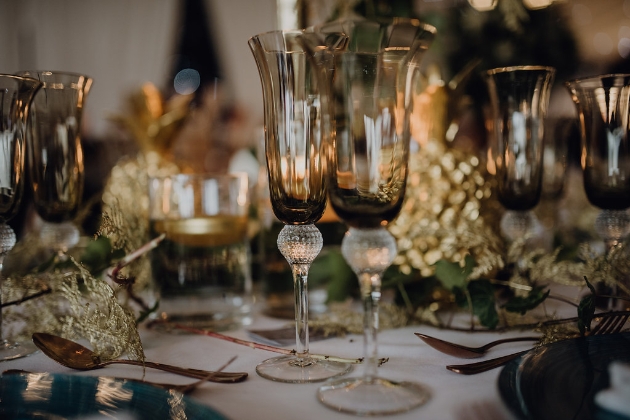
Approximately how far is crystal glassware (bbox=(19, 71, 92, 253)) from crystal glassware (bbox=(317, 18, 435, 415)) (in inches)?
20.8

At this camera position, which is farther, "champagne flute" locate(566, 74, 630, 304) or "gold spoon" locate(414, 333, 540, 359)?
"champagne flute" locate(566, 74, 630, 304)

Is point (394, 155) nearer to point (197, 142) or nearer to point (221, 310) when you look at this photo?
point (221, 310)

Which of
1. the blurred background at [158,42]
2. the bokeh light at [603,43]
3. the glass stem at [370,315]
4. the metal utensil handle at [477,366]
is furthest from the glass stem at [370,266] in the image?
the bokeh light at [603,43]

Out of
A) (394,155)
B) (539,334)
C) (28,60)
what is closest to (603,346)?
(539,334)

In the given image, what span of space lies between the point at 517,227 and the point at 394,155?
482 mm

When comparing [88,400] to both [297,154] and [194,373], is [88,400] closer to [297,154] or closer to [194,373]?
[194,373]

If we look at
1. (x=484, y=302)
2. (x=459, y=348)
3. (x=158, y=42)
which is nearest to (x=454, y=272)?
(x=484, y=302)

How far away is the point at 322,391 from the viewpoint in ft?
1.83

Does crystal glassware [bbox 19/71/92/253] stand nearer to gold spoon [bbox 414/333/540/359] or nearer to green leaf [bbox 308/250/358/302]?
green leaf [bbox 308/250/358/302]

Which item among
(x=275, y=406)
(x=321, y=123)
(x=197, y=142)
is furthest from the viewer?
(x=197, y=142)

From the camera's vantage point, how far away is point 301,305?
686 millimetres

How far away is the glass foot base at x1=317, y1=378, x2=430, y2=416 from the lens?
503 millimetres

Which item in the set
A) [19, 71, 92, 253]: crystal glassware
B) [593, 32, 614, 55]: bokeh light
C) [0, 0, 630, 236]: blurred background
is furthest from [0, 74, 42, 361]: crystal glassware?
[593, 32, 614, 55]: bokeh light

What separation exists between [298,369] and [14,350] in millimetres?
439
